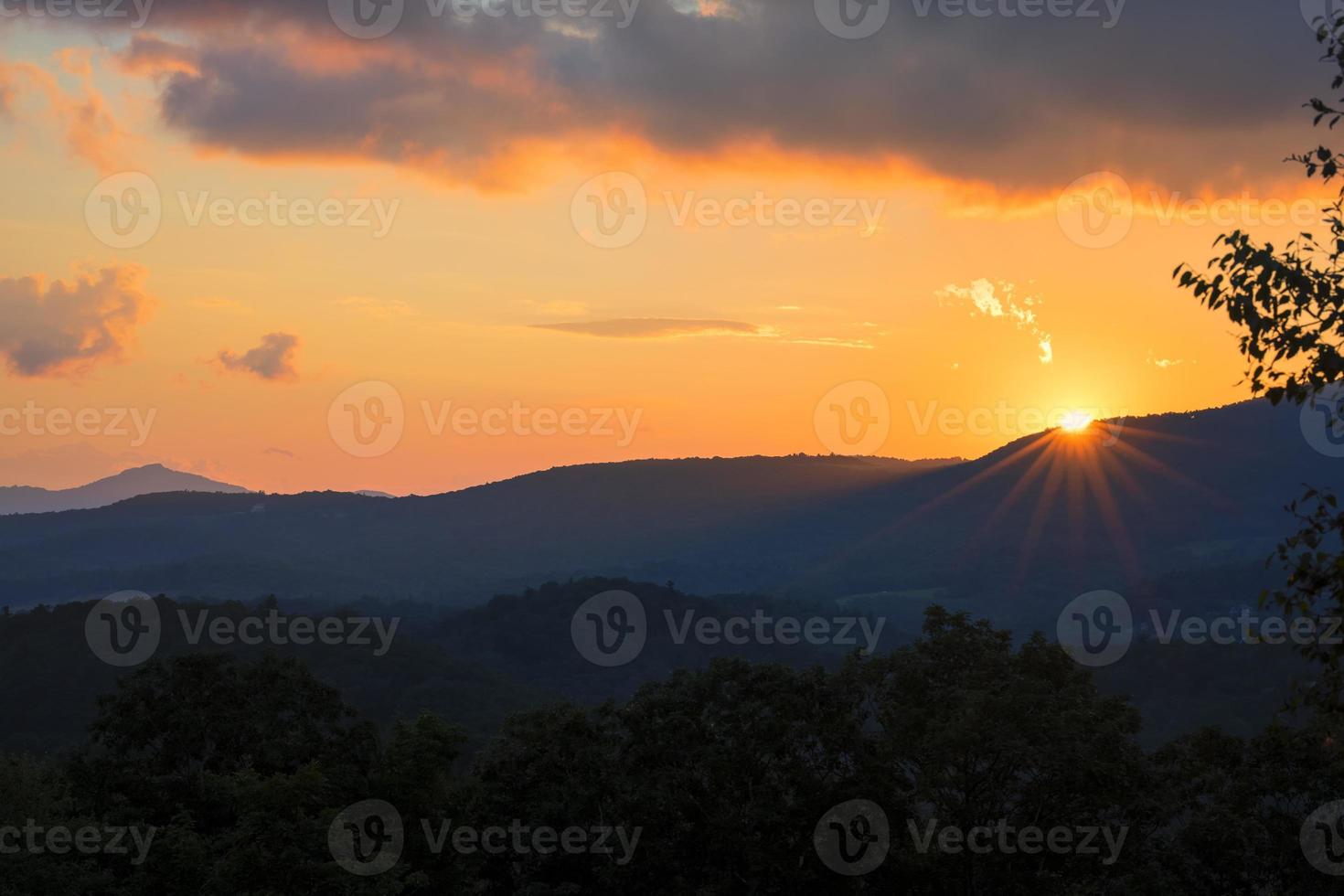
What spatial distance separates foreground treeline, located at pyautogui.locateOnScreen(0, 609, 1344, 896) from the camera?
105 feet

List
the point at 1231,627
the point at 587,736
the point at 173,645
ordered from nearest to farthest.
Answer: the point at 587,736, the point at 173,645, the point at 1231,627

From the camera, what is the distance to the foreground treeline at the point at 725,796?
32.0 meters

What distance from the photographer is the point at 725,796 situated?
36.0 m

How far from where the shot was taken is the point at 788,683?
3706 cm

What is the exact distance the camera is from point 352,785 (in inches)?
1540

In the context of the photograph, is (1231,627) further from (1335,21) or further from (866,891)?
(1335,21)

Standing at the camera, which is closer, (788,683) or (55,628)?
(788,683)

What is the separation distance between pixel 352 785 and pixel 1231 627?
171289mm

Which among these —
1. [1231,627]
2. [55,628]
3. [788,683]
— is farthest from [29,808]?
[1231,627]

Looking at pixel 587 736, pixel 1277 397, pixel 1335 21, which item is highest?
pixel 1335 21

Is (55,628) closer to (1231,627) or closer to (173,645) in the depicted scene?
(173,645)

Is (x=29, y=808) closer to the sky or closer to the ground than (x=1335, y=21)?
closer to the ground

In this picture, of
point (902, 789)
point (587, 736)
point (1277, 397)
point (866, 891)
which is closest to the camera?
point (1277, 397)

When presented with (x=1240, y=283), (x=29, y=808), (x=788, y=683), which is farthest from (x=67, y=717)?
(x=1240, y=283)
